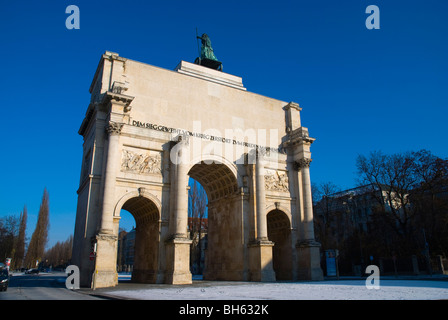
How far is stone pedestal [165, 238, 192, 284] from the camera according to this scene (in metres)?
21.6

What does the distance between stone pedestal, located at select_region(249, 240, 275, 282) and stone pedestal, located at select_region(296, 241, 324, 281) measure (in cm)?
362

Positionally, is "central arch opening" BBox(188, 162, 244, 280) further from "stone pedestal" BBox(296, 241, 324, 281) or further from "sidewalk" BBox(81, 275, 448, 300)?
"sidewalk" BBox(81, 275, 448, 300)

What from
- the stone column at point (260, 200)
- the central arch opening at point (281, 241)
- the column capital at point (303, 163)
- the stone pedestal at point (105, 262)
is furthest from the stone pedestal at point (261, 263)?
the stone pedestal at point (105, 262)

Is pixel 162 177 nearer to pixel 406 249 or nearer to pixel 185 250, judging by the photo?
pixel 185 250

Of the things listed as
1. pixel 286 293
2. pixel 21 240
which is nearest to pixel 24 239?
pixel 21 240

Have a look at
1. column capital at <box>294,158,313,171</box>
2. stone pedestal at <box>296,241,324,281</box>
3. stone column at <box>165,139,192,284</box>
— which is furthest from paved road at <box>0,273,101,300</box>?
column capital at <box>294,158,313,171</box>

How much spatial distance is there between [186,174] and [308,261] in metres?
11.6

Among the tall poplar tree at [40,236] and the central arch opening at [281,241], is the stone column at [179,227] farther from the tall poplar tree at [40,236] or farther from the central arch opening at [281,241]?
the tall poplar tree at [40,236]

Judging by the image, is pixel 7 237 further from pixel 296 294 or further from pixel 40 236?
pixel 296 294

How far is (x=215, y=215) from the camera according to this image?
101ft

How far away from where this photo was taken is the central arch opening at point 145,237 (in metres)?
23.8

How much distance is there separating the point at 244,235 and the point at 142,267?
7674 mm

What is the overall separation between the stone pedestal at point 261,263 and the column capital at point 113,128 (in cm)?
1224
